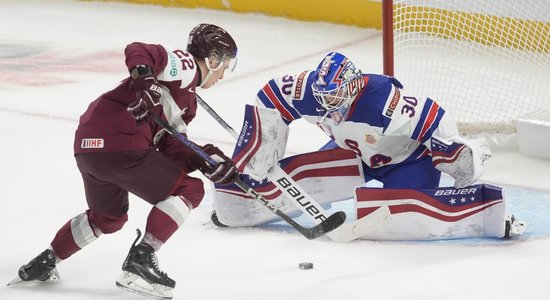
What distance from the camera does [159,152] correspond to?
10.3ft

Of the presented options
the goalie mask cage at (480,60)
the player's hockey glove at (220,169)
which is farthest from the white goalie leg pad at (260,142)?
the goalie mask cage at (480,60)

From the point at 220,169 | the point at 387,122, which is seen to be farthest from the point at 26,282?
the point at 387,122

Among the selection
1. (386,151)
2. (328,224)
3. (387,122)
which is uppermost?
(387,122)

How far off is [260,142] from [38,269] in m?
0.86

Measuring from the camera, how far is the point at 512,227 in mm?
3656

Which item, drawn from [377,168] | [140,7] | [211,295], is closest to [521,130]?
[377,168]

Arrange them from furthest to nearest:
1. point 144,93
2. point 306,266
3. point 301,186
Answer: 1. point 301,186
2. point 306,266
3. point 144,93

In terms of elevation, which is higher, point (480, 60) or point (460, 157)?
point (480, 60)

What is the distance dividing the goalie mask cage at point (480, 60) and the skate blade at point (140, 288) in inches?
81.6

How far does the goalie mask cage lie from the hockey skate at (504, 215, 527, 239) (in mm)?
1151

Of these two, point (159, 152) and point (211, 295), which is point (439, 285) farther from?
point (159, 152)

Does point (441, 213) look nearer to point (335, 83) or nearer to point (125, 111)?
point (335, 83)

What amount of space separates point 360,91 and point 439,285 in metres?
0.69

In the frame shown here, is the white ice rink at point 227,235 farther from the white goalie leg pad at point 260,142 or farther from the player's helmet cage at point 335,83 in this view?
the player's helmet cage at point 335,83
